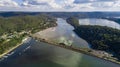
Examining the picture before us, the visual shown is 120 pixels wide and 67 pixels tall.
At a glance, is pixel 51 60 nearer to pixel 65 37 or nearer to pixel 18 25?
pixel 65 37

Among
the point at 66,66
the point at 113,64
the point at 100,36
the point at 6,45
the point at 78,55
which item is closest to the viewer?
the point at 66,66

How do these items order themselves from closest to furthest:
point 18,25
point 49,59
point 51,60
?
point 51,60, point 49,59, point 18,25

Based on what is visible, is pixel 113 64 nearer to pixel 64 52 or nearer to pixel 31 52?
pixel 64 52

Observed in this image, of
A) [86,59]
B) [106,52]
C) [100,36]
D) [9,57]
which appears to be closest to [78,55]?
[86,59]

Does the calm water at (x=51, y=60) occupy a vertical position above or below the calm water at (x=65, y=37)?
above

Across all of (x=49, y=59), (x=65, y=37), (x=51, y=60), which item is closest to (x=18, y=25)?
(x=65, y=37)

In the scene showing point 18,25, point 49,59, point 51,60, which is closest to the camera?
point 51,60

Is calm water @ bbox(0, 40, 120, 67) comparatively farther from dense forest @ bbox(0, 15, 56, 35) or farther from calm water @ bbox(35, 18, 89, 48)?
dense forest @ bbox(0, 15, 56, 35)

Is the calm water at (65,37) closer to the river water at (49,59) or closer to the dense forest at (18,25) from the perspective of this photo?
the dense forest at (18,25)

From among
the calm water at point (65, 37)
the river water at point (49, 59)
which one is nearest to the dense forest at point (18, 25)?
the calm water at point (65, 37)

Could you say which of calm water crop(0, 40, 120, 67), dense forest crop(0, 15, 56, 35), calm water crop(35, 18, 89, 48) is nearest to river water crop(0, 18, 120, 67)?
calm water crop(0, 40, 120, 67)

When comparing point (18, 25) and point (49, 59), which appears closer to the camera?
point (49, 59)
